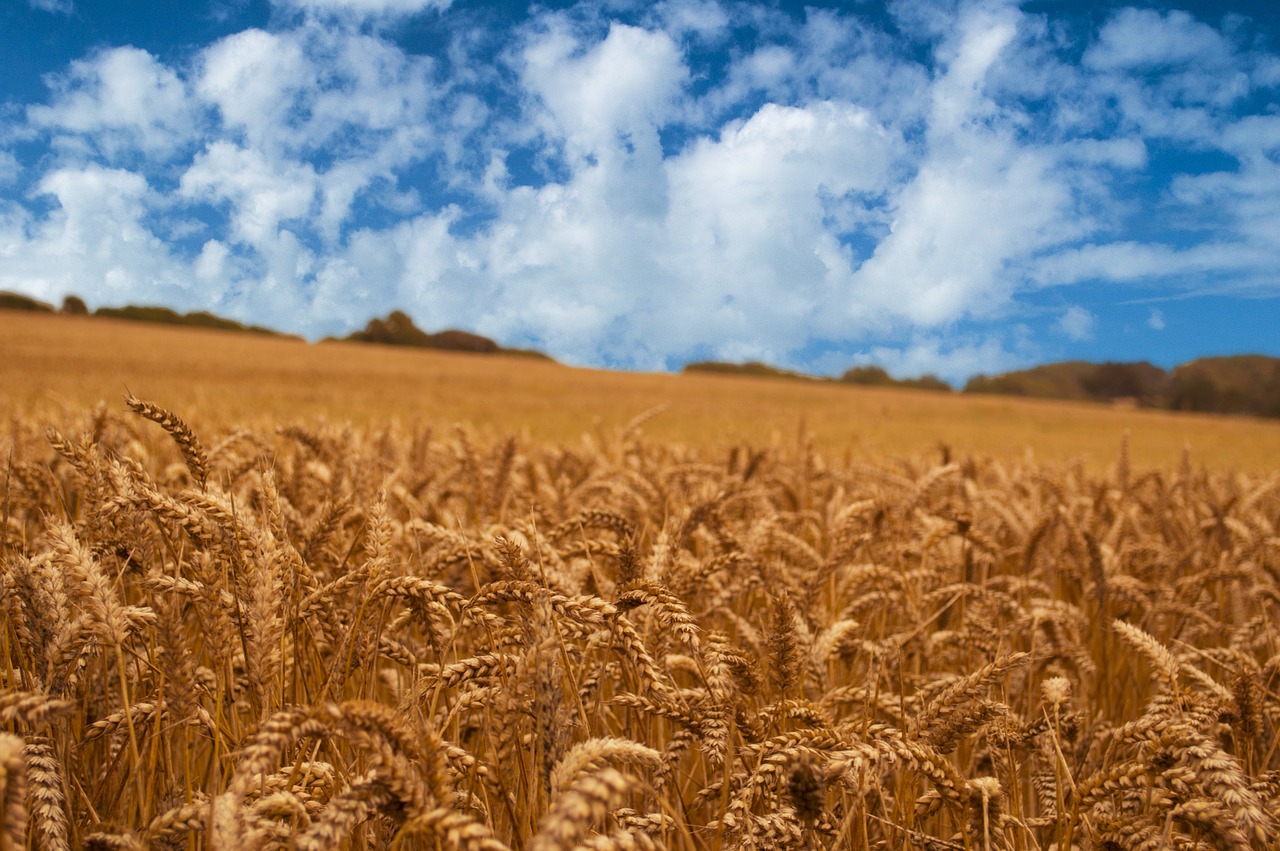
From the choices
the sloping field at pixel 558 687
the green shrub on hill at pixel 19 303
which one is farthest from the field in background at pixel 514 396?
the green shrub on hill at pixel 19 303

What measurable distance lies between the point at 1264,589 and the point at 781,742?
237 centimetres

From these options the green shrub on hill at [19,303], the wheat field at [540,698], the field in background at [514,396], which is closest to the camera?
the wheat field at [540,698]

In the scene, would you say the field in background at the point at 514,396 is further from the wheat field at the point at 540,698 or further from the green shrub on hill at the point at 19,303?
the green shrub on hill at the point at 19,303

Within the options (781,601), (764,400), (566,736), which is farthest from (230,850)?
(764,400)

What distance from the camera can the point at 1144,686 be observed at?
272 cm

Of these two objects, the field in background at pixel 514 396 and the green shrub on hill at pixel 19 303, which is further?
the green shrub on hill at pixel 19 303

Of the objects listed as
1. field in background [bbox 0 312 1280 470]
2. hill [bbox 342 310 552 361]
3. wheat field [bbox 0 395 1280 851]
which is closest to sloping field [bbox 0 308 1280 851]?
wheat field [bbox 0 395 1280 851]

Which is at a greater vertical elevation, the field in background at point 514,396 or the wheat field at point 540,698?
the field in background at point 514,396

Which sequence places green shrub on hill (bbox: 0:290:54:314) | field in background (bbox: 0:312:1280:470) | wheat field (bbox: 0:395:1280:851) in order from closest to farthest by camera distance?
wheat field (bbox: 0:395:1280:851)
field in background (bbox: 0:312:1280:470)
green shrub on hill (bbox: 0:290:54:314)

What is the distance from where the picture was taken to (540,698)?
37.2 inches

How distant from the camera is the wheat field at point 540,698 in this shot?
3.23ft

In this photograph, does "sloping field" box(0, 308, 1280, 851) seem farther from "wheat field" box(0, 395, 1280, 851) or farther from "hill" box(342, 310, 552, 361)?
"hill" box(342, 310, 552, 361)

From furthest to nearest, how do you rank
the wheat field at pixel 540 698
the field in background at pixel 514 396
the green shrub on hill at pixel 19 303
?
the green shrub on hill at pixel 19 303 < the field in background at pixel 514 396 < the wheat field at pixel 540 698

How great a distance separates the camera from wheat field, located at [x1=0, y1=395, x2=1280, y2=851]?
0.99 metres
